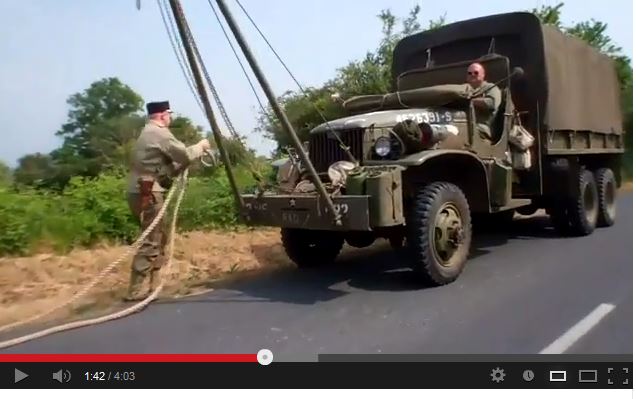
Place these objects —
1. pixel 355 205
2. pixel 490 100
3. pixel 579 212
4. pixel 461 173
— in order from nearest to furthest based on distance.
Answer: pixel 355 205 → pixel 461 173 → pixel 490 100 → pixel 579 212

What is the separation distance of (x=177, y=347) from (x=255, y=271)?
89.3 inches

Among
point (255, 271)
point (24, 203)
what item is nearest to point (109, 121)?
point (24, 203)

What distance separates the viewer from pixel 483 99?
5.39 m

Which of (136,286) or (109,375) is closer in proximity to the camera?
(109,375)

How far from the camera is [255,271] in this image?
17.8ft

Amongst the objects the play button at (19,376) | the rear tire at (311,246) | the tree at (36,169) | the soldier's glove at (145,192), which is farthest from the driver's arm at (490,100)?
the tree at (36,169)

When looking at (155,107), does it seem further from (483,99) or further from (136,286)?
(483,99)

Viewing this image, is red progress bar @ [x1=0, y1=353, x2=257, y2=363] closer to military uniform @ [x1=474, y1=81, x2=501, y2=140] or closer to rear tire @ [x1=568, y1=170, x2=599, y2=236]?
military uniform @ [x1=474, y1=81, x2=501, y2=140]

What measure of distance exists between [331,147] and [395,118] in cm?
51

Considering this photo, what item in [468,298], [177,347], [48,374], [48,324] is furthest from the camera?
[468,298]

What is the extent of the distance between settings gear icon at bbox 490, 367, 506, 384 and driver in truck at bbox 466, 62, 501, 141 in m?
2.97

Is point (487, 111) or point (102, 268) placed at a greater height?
point (487, 111)

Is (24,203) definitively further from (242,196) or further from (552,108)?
(552,108)

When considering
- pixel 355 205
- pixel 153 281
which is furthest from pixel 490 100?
pixel 153 281
